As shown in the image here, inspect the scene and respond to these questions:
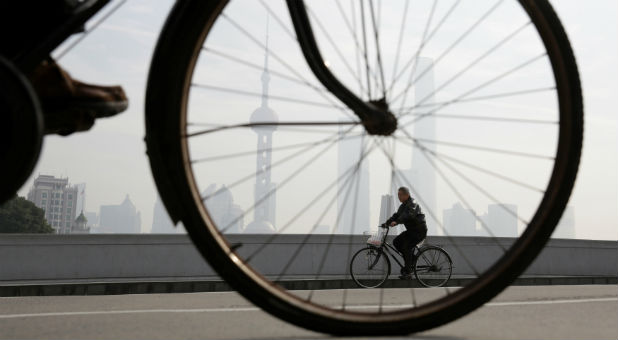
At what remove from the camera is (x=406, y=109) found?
10.4ft

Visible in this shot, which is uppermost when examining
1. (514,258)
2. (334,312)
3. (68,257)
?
(514,258)

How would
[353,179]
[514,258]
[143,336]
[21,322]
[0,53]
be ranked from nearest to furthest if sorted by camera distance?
[0,53]
[514,258]
[353,179]
[143,336]
[21,322]

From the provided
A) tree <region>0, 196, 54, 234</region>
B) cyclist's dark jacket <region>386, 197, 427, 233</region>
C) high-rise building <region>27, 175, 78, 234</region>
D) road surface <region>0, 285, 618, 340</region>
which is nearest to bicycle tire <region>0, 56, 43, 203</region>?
road surface <region>0, 285, 618, 340</region>

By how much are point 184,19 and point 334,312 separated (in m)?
1.31

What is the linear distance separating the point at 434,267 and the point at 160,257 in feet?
20.5

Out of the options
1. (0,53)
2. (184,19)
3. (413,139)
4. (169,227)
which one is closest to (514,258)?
(413,139)

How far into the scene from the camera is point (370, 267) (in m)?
11.4

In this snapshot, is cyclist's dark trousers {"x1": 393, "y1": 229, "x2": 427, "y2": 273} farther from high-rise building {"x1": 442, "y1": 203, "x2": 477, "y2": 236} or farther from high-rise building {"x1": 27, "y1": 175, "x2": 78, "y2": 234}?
high-rise building {"x1": 27, "y1": 175, "x2": 78, "y2": 234}

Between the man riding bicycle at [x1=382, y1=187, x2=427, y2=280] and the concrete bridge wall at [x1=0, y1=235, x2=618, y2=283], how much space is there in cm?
343

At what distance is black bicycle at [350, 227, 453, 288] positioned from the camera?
37.1ft

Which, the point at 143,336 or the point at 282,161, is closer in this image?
the point at 282,161

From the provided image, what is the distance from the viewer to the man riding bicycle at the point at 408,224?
37.0ft

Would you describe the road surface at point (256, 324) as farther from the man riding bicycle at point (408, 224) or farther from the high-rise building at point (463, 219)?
the man riding bicycle at point (408, 224)

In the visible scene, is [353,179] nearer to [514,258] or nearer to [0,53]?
[514,258]
